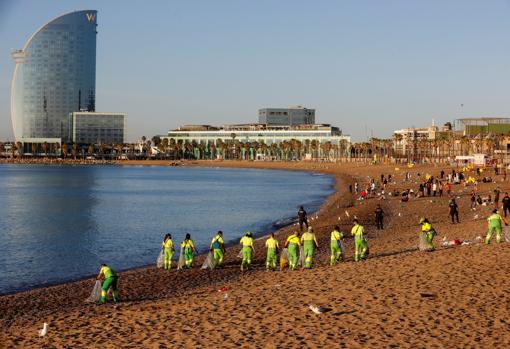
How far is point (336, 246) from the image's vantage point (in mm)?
19781

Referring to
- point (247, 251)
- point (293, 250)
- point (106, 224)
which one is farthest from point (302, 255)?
point (106, 224)

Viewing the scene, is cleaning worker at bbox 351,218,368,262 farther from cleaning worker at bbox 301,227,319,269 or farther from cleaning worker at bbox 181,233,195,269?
cleaning worker at bbox 181,233,195,269

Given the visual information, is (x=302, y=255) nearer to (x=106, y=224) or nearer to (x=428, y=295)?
(x=428, y=295)

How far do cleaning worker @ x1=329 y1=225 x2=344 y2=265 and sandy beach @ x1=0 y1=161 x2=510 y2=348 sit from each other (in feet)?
1.15

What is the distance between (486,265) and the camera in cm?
1678

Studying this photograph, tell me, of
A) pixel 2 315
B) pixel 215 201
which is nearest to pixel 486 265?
pixel 2 315

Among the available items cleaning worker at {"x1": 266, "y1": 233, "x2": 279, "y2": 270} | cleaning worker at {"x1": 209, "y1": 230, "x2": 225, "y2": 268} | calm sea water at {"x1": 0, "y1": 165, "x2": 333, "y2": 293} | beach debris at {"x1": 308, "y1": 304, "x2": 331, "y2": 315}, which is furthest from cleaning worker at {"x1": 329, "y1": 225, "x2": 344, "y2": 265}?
calm sea water at {"x1": 0, "y1": 165, "x2": 333, "y2": 293}

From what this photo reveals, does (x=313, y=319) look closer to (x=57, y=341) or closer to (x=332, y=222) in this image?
(x=57, y=341)

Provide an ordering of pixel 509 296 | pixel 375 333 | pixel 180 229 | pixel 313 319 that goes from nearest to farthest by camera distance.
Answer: pixel 375 333
pixel 313 319
pixel 509 296
pixel 180 229

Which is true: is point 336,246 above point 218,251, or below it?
above

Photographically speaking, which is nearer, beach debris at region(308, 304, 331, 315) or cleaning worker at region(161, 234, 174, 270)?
beach debris at region(308, 304, 331, 315)

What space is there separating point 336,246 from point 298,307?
21.3 ft

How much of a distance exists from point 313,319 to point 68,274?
1462 centimetres

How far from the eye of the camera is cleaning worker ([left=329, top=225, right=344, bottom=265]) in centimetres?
1934
